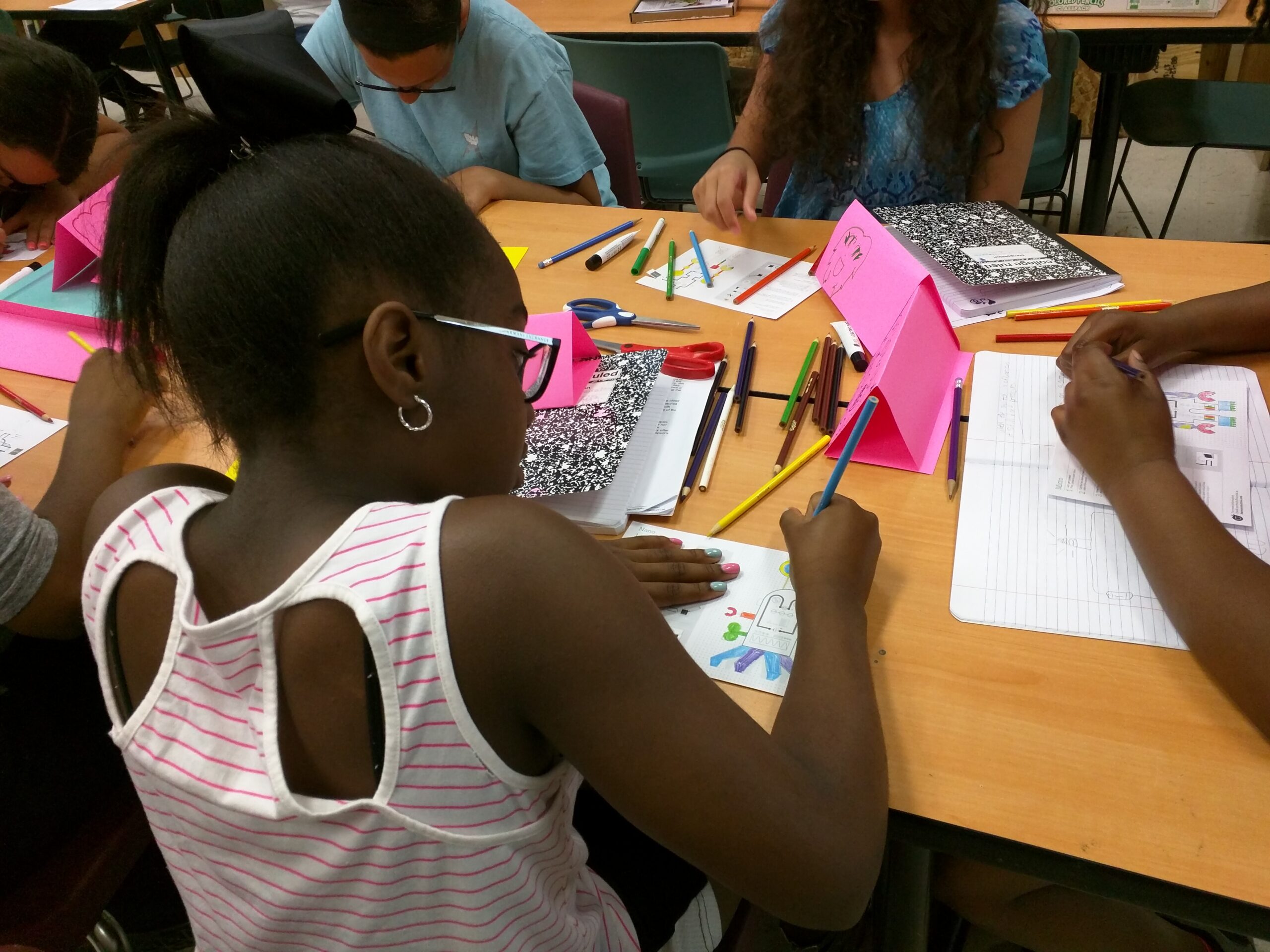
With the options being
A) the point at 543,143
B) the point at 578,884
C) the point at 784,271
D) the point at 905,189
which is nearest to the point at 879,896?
the point at 578,884

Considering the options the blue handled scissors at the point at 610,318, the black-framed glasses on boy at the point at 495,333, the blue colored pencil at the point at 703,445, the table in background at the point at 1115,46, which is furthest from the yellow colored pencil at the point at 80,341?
the table in background at the point at 1115,46

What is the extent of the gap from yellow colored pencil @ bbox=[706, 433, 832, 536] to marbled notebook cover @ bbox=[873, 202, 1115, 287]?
0.38 metres

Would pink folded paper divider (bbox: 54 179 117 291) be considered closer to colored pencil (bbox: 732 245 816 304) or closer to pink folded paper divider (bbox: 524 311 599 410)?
pink folded paper divider (bbox: 524 311 599 410)

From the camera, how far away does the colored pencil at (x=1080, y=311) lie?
43.1 inches

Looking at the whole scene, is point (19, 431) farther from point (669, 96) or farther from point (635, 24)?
point (635, 24)

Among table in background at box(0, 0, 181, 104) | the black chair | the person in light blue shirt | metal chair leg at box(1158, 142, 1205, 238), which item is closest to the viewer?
the black chair

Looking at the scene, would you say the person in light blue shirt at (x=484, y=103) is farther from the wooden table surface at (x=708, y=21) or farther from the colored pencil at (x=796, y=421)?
the wooden table surface at (x=708, y=21)

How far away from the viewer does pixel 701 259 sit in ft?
4.41

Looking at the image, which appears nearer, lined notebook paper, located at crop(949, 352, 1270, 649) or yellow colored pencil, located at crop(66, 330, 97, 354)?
lined notebook paper, located at crop(949, 352, 1270, 649)

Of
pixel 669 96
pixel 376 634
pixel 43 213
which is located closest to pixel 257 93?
pixel 376 634

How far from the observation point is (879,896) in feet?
3.17

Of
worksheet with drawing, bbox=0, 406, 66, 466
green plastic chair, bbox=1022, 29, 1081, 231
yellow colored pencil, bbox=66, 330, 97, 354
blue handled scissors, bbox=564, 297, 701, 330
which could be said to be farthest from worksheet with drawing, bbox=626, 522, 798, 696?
green plastic chair, bbox=1022, 29, 1081, 231

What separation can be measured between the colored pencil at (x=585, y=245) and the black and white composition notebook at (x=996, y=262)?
452 mm

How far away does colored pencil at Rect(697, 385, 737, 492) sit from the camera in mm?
935
